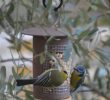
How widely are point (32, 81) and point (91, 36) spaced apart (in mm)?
281

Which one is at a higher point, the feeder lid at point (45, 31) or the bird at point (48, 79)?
the feeder lid at point (45, 31)

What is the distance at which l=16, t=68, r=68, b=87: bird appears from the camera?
→ 1246mm

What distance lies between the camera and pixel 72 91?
1.37 meters

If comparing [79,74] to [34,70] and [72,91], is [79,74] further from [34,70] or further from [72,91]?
[34,70]

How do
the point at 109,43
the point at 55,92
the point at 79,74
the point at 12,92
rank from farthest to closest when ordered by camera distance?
the point at 109,43
the point at 55,92
the point at 79,74
the point at 12,92

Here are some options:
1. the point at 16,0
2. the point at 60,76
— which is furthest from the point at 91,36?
the point at 16,0

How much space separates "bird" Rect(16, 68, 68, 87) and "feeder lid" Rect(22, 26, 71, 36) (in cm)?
12

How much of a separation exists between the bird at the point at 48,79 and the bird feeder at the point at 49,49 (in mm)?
116

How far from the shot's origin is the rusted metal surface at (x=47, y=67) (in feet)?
4.59

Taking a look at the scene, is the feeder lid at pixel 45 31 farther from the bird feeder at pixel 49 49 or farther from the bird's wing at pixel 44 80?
the bird's wing at pixel 44 80

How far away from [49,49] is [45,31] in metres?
0.12

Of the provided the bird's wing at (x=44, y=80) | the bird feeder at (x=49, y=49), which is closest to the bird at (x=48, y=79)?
the bird's wing at (x=44, y=80)

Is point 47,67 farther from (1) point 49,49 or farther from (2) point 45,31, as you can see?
(2) point 45,31

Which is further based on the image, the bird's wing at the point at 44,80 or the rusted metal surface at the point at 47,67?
the rusted metal surface at the point at 47,67
